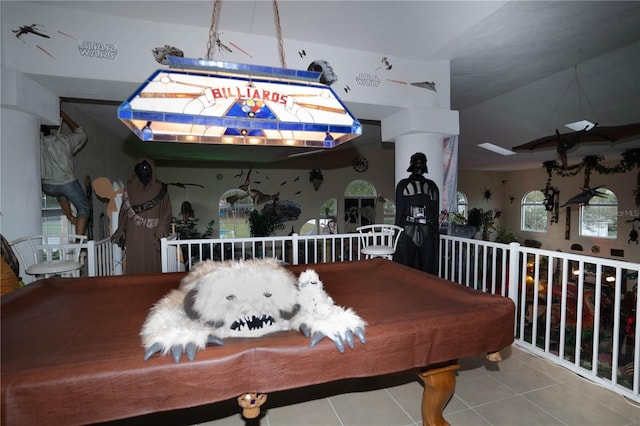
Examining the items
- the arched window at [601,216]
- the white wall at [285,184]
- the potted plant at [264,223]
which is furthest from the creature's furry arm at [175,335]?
the arched window at [601,216]

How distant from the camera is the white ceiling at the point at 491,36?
10.1 feet

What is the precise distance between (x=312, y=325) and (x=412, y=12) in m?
3.13

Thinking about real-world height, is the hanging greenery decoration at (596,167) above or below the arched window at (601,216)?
above

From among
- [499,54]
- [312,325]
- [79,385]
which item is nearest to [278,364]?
[312,325]

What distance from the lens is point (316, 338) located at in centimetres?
130

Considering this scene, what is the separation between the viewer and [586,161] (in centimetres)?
987

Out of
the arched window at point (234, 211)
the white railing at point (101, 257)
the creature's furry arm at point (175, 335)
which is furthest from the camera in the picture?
the arched window at point (234, 211)

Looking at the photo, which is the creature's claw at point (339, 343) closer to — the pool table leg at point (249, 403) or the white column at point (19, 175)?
the pool table leg at point (249, 403)

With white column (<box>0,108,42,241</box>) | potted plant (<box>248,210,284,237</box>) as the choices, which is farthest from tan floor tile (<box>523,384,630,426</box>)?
potted plant (<box>248,210,284,237</box>)

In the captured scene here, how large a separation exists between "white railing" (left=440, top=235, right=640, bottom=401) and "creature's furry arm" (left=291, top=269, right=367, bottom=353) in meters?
1.84

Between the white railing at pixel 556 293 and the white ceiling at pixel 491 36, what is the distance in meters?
2.25

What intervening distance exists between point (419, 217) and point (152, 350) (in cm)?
358

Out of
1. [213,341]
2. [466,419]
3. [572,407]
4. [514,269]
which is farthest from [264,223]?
[213,341]

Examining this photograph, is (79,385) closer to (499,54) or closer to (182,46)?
(182,46)
